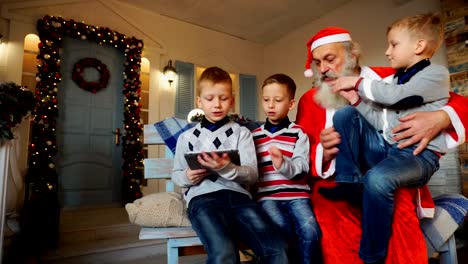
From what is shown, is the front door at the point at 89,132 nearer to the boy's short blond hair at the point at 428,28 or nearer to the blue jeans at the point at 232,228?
the blue jeans at the point at 232,228

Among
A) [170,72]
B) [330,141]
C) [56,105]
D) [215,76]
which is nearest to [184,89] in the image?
[170,72]

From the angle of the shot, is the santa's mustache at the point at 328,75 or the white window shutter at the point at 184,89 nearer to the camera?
the santa's mustache at the point at 328,75

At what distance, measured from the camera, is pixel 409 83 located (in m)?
1.11

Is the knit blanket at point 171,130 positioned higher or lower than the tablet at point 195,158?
higher

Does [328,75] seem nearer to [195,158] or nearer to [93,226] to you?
[195,158]

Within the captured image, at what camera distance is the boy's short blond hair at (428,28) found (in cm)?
118

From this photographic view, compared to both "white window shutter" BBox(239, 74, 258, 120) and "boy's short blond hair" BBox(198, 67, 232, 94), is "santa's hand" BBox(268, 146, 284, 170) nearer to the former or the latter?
"boy's short blond hair" BBox(198, 67, 232, 94)

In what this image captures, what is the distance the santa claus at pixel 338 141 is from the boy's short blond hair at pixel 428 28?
198mm

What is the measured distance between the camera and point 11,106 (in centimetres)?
198

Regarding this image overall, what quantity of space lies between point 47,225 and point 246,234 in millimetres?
2415

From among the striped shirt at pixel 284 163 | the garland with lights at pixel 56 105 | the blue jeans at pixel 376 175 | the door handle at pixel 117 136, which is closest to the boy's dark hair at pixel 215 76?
the striped shirt at pixel 284 163

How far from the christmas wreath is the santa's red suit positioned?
3.84 metres

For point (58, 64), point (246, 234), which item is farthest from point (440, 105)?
point (58, 64)

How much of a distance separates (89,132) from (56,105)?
63 cm
